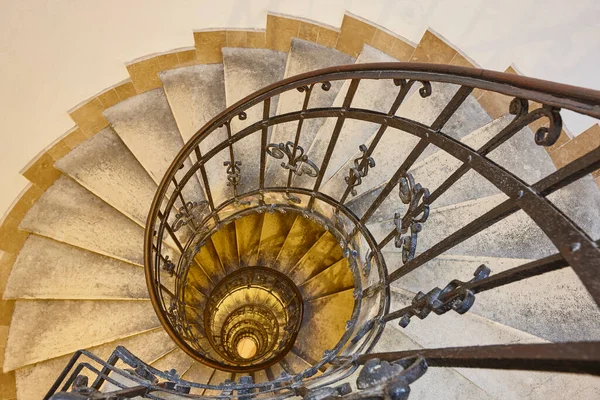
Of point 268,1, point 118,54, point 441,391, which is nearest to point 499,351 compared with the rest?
point 441,391

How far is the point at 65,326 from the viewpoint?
3719mm

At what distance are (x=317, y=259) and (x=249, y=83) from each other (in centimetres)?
233

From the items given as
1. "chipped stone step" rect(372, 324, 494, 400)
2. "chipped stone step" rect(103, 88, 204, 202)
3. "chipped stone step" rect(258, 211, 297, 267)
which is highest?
"chipped stone step" rect(103, 88, 204, 202)

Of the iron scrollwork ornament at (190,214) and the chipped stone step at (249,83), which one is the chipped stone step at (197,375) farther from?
the chipped stone step at (249,83)

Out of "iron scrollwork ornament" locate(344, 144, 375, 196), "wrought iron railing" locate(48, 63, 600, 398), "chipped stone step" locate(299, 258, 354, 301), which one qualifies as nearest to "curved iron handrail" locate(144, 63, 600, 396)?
"wrought iron railing" locate(48, 63, 600, 398)

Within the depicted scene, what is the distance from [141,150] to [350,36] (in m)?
2.22

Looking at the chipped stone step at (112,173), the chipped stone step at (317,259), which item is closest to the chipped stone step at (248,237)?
the chipped stone step at (317,259)

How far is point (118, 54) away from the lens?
3.69 metres

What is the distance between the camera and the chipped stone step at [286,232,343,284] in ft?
16.0

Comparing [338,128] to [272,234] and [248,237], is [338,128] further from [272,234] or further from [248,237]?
[248,237]

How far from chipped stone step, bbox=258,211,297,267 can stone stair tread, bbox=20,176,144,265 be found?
1.61 m

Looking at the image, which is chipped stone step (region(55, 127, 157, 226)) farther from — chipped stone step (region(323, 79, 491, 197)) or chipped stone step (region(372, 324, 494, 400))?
chipped stone step (region(372, 324, 494, 400))

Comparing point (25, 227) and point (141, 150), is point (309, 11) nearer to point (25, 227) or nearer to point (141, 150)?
point (141, 150)

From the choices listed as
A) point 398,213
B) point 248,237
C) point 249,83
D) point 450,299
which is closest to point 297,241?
point 248,237
